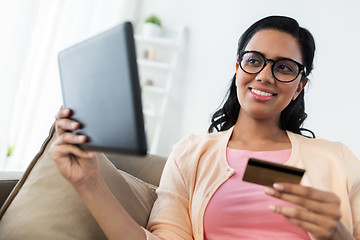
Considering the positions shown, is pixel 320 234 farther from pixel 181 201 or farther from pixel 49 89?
pixel 49 89

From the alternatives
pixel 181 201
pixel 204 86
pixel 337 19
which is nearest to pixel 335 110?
pixel 337 19

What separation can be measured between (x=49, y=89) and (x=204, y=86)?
1812 millimetres

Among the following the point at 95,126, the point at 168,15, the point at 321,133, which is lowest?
the point at 321,133

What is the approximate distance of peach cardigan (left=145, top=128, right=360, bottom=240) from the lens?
1.20 meters

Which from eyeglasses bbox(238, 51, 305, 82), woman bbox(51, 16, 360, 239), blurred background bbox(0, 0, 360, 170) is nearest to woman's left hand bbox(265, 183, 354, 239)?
woman bbox(51, 16, 360, 239)

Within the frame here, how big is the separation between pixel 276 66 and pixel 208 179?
44 cm

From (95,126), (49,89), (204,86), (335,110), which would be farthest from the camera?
(204,86)

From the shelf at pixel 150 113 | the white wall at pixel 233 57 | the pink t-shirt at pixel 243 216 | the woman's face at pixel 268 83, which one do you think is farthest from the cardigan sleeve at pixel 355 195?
the shelf at pixel 150 113

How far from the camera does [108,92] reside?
767 millimetres

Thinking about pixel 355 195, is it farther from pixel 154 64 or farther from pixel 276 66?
pixel 154 64

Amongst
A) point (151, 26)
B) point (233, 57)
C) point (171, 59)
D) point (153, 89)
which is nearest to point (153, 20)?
point (151, 26)

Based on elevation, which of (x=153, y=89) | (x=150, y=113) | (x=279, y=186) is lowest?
(x=150, y=113)

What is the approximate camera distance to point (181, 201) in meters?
1.31

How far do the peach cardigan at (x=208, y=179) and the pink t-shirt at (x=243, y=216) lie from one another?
0.09 feet
